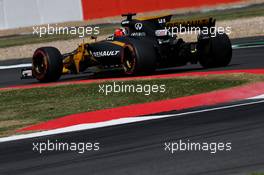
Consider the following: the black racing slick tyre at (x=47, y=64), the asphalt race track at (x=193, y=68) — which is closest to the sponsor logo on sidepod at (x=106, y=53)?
the black racing slick tyre at (x=47, y=64)

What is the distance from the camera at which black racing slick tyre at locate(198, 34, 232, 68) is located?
17.8 m

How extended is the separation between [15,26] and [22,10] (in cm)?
109

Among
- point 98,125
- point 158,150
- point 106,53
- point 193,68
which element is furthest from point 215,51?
point 158,150

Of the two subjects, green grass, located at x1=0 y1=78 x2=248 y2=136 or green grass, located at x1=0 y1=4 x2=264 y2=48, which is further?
green grass, located at x1=0 y1=4 x2=264 y2=48

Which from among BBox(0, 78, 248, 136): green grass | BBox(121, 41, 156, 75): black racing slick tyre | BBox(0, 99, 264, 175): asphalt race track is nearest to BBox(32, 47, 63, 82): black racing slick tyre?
BBox(0, 78, 248, 136): green grass

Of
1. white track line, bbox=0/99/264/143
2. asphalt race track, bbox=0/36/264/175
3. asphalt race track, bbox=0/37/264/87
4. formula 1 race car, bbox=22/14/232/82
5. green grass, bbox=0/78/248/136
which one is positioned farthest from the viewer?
asphalt race track, bbox=0/37/264/87

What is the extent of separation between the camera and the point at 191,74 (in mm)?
17734

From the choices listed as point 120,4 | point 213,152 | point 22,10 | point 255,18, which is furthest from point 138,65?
point 22,10

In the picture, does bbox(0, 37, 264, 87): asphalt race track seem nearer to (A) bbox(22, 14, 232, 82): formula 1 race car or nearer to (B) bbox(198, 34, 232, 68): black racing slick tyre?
(B) bbox(198, 34, 232, 68): black racing slick tyre

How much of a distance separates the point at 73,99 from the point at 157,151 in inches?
258

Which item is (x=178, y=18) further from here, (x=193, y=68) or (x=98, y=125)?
(x=98, y=125)

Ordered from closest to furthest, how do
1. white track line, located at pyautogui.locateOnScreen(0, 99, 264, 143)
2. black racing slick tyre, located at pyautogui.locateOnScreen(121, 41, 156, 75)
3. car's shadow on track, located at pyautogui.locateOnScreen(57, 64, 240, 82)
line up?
1. white track line, located at pyautogui.locateOnScreen(0, 99, 264, 143)
2. black racing slick tyre, located at pyautogui.locateOnScreen(121, 41, 156, 75)
3. car's shadow on track, located at pyautogui.locateOnScreen(57, 64, 240, 82)

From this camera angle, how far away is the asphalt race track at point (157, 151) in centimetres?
867

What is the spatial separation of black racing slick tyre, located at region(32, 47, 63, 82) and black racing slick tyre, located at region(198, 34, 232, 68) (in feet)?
10.5
